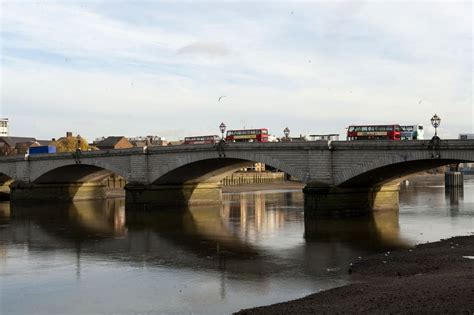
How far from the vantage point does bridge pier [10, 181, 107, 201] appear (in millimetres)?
70812

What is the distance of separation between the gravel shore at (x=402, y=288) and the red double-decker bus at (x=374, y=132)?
19.9 meters

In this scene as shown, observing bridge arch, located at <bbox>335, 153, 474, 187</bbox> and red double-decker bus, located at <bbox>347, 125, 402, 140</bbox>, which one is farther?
red double-decker bus, located at <bbox>347, 125, 402, 140</bbox>

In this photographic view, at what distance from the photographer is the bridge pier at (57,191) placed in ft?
232

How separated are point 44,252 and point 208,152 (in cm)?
2420

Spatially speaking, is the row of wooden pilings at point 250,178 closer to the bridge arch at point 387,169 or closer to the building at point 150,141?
the building at point 150,141

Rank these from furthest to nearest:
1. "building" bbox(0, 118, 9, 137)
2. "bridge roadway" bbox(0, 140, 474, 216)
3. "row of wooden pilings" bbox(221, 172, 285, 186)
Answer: "building" bbox(0, 118, 9, 137), "row of wooden pilings" bbox(221, 172, 285, 186), "bridge roadway" bbox(0, 140, 474, 216)

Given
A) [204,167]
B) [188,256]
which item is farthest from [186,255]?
[204,167]

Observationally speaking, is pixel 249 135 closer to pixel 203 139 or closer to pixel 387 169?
pixel 203 139

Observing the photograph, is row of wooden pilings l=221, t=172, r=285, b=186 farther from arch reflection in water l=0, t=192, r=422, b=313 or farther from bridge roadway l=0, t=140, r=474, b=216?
arch reflection in water l=0, t=192, r=422, b=313

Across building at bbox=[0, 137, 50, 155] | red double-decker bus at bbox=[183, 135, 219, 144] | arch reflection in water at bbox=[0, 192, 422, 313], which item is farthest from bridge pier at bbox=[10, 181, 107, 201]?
building at bbox=[0, 137, 50, 155]

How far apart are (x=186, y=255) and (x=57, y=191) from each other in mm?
48697

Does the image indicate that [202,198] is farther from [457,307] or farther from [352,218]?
[457,307]

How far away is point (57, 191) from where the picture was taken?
2862 inches

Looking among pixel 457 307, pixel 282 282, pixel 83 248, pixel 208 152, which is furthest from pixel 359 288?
pixel 208 152
